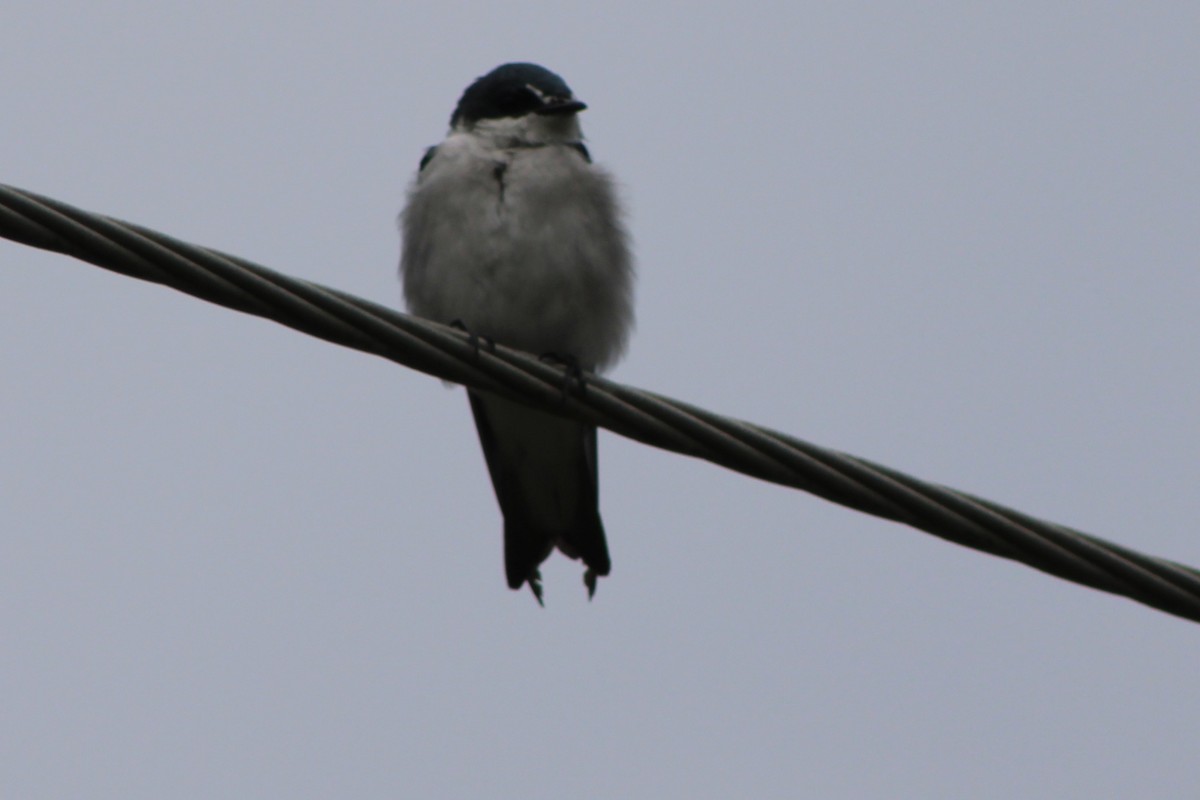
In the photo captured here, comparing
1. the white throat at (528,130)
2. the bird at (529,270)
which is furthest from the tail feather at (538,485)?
the white throat at (528,130)

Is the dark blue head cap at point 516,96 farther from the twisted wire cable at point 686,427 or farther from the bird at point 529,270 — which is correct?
the twisted wire cable at point 686,427

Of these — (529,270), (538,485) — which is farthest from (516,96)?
(538,485)

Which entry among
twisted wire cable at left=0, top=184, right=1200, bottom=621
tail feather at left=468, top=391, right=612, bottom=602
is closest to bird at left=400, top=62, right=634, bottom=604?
tail feather at left=468, top=391, right=612, bottom=602

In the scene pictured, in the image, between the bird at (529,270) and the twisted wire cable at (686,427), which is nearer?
the twisted wire cable at (686,427)

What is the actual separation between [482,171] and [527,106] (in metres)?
0.59

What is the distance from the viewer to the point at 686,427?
3.58 meters

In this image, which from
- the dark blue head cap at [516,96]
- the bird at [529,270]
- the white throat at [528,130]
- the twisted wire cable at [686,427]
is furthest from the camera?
the dark blue head cap at [516,96]

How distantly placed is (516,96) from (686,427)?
3.31 meters

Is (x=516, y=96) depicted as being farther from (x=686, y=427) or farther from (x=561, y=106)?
(x=686, y=427)

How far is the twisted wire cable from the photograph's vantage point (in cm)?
327

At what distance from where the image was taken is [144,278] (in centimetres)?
332

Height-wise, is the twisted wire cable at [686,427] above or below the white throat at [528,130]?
below

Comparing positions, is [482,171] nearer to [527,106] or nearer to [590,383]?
[527,106]

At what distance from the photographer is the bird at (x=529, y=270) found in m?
5.95
